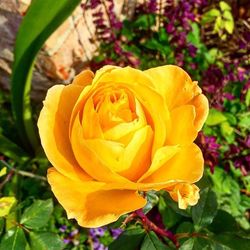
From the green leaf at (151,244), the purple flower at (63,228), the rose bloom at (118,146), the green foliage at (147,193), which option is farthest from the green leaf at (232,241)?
the purple flower at (63,228)

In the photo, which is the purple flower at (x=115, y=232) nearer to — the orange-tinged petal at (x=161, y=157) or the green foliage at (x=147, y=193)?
the green foliage at (x=147, y=193)

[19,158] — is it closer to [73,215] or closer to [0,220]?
[0,220]

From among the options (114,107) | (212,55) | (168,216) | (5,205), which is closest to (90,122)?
(114,107)

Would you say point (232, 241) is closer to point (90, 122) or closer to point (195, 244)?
point (195, 244)

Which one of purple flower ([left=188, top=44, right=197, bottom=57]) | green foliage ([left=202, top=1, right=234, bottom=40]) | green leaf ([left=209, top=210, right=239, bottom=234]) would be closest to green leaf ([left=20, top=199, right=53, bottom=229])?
green leaf ([left=209, top=210, right=239, bottom=234])

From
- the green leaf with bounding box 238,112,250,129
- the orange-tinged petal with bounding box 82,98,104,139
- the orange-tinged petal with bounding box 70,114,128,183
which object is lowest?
the green leaf with bounding box 238,112,250,129

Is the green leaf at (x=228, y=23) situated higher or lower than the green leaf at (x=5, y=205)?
lower

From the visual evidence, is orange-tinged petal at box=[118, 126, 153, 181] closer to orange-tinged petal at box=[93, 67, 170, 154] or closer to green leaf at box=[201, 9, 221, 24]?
orange-tinged petal at box=[93, 67, 170, 154]
